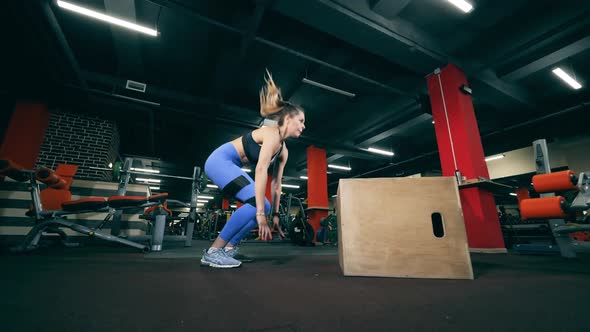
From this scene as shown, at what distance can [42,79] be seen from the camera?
4613 mm

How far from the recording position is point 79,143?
17.8 ft

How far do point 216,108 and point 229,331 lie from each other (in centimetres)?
673

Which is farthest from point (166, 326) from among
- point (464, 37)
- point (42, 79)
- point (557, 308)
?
point (42, 79)

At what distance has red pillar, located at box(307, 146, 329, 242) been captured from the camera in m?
8.12

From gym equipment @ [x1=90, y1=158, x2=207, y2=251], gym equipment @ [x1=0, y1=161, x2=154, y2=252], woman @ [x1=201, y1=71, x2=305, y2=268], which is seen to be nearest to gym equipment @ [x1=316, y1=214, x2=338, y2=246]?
gym equipment @ [x1=90, y1=158, x2=207, y2=251]

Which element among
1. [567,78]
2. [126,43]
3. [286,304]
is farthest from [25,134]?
[567,78]

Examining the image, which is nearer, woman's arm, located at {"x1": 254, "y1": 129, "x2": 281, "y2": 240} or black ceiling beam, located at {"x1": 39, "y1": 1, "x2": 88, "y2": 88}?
woman's arm, located at {"x1": 254, "y1": 129, "x2": 281, "y2": 240}

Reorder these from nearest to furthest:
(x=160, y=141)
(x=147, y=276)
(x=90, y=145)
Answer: (x=147, y=276), (x=90, y=145), (x=160, y=141)

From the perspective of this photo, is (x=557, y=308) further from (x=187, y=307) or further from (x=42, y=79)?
(x=42, y=79)

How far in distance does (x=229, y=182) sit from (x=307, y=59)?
12.4 feet

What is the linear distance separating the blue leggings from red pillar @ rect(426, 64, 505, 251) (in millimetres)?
3647

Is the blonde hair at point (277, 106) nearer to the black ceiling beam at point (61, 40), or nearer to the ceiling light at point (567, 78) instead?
the black ceiling beam at point (61, 40)

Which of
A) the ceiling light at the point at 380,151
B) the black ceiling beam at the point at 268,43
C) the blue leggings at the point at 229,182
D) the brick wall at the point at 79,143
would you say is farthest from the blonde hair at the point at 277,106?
the ceiling light at the point at 380,151

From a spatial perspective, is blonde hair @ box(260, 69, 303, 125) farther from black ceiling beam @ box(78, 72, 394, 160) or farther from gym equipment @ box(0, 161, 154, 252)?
black ceiling beam @ box(78, 72, 394, 160)
